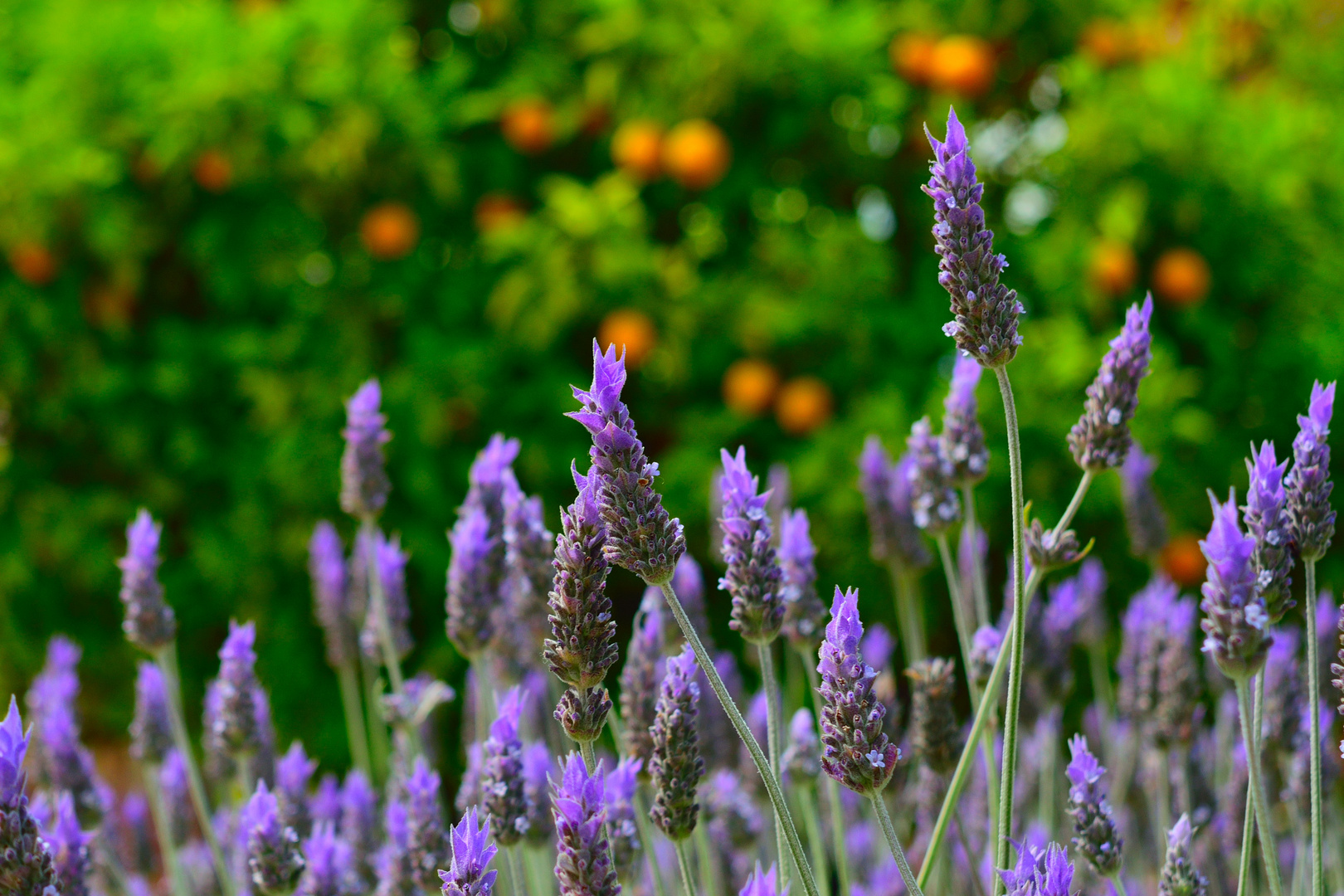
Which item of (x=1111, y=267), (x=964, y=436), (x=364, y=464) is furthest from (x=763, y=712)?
(x=1111, y=267)

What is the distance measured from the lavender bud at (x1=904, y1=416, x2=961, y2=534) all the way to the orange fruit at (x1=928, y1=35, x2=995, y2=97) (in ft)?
7.69

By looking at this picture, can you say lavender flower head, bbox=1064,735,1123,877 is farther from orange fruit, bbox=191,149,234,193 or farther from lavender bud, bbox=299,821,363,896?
orange fruit, bbox=191,149,234,193

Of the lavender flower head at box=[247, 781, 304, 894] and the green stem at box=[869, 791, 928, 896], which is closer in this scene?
the green stem at box=[869, 791, 928, 896]

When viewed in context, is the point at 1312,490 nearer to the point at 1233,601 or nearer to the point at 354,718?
the point at 1233,601

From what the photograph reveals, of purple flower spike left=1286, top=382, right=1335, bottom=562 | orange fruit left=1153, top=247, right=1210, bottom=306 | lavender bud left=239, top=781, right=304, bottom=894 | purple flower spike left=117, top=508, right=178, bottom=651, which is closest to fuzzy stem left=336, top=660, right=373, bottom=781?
purple flower spike left=117, top=508, right=178, bottom=651

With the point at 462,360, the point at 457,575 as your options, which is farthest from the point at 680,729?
the point at 462,360

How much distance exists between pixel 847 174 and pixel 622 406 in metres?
3.11

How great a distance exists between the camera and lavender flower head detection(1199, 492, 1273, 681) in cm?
113

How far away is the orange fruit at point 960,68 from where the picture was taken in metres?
3.74

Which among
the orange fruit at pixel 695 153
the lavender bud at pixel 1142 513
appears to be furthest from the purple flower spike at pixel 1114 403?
the orange fruit at pixel 695 153

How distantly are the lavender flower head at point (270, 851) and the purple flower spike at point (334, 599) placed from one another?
1137 millimetres

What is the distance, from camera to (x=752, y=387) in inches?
143

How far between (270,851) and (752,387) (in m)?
2.39

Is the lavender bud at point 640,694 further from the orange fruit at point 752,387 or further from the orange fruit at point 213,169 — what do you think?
the orange fruit at point 213,169
